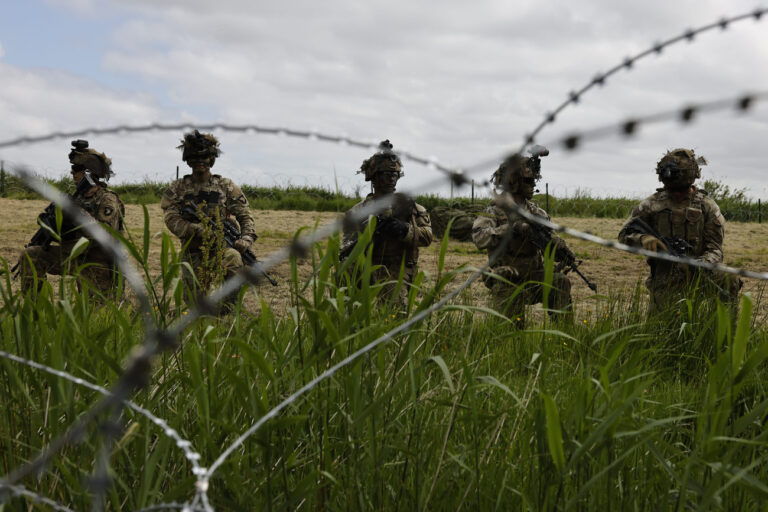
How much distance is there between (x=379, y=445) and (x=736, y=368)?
3.01 ft

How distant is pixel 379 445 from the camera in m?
2.01

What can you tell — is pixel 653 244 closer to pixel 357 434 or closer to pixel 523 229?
pixel 523 229

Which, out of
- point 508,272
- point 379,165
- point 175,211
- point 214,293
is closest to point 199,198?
point 175,211

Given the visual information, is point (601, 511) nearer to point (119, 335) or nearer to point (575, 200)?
point (119, 335)

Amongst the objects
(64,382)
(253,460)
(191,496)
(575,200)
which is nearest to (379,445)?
(253,460)

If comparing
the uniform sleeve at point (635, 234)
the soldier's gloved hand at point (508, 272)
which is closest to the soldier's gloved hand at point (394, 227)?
the soldier's gloved hand at point (508, 272)

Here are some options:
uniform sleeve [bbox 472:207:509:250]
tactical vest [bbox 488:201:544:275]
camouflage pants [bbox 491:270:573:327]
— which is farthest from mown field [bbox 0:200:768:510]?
tactical vest [bbox 488:201:544:275]

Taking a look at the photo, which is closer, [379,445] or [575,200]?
[379,445]

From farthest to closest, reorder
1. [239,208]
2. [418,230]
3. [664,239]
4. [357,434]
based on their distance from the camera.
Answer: [239,208]
[418,230]
[664,239]
[357,434]

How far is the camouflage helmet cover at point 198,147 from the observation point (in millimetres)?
6250

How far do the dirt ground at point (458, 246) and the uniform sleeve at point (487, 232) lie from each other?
2.03 meters

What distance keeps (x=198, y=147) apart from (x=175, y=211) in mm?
574

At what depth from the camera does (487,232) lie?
557cm

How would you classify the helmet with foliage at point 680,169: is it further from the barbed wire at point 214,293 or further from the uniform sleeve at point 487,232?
the barbed wire at point 214,293
